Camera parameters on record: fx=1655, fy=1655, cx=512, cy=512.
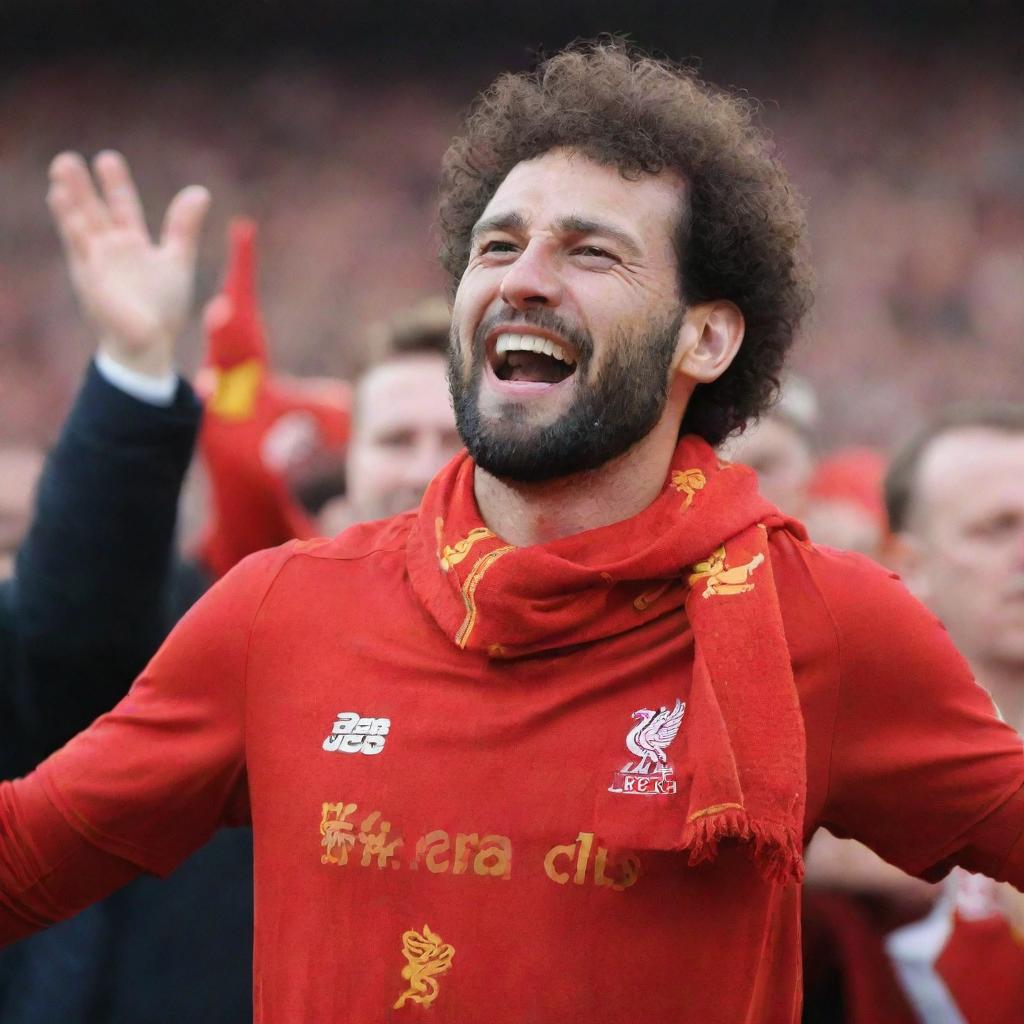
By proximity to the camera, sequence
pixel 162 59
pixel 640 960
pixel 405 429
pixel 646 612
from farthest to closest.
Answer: pixel 162 59 → pixel 405 429 → pixel 646 612 → pixel 640 960

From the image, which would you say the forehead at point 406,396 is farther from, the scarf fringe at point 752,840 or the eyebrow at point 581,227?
the scarf fringe at point 752,840

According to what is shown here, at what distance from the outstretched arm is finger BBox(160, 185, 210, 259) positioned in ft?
0.52

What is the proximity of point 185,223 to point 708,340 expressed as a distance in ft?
4.67

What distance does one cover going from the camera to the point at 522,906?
2195 mm

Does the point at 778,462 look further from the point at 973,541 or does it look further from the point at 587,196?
the point at 587,196

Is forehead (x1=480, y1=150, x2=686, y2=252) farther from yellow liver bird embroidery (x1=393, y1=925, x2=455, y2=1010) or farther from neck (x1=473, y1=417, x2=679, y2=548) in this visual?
yellow liver bird embroidery (x1=393, y1=925, x2=455, y2=1010)

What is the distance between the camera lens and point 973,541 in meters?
3.94

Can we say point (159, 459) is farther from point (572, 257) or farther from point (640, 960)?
point (640, 960)

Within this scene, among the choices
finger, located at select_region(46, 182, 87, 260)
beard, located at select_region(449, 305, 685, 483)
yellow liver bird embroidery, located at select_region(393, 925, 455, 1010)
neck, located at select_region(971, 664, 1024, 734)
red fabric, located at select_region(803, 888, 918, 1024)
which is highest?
finger, located at select_region(46, 182, 87, 260)

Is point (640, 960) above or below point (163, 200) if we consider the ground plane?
below

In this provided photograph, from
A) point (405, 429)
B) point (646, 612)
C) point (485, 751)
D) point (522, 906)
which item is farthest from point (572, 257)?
point (405, 429)

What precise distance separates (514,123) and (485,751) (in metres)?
1.09

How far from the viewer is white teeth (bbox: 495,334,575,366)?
245 centimetres

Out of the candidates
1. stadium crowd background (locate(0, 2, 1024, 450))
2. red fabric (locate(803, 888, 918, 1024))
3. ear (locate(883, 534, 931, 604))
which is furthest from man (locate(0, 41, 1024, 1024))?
stadium crowd background (locate(0, 2, 1024, 450))
